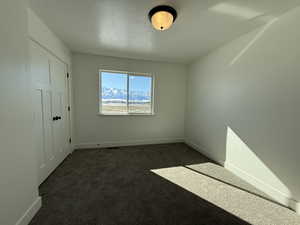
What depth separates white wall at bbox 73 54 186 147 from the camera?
344cm

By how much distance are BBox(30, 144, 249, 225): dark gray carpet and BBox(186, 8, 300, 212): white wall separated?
86 centimetres

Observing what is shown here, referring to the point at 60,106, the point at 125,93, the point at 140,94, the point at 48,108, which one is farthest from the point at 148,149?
the point at 48,108

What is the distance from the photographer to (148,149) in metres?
3.59

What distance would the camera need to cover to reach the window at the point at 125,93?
12.0 ft

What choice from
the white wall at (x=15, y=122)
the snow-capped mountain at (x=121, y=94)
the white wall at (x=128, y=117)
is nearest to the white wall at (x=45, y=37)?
the white wall at (x=15, y=122)

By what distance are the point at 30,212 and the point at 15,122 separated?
3.26 ft

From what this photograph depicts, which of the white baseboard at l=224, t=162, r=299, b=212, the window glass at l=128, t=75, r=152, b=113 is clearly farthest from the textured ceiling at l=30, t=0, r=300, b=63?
the white baseboard at l=224, t=162, r=299, b=212

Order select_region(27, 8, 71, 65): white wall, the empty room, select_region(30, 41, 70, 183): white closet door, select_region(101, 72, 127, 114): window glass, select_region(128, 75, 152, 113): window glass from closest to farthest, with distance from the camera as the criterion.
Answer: the empty room < select_region(27, 8, 71, 65): white wall < select_region(30, 41, 70, 183): white closet door < select_region(101, 72, 127, 114): window glass < select_region(128, 75, 152, 113): window glass

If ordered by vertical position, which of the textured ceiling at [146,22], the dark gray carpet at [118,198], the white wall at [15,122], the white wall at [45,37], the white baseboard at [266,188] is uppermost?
the textured ceiling at [146,22]

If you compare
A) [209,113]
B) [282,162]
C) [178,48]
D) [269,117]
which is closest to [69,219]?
[282,162]

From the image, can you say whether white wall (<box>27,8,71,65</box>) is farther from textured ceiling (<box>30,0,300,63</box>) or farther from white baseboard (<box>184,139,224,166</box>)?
white baseboard (<box>184,139,224,166</box>)

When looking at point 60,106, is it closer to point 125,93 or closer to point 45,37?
point 45,37

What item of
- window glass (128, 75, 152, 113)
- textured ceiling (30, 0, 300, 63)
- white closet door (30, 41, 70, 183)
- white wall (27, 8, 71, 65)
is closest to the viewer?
textured ceiling (30, 0, 300, 63)

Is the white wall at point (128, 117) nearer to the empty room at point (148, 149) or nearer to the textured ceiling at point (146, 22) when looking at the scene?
the empty room at point (148, 149)
